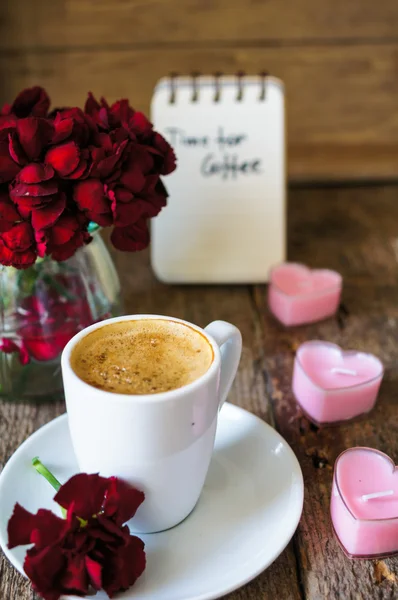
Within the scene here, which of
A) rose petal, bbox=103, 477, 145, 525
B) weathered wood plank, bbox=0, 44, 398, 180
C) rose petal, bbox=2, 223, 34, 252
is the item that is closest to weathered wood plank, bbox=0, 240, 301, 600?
rose petal, bbox=103, 477, 145, 525

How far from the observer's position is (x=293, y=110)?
139cm

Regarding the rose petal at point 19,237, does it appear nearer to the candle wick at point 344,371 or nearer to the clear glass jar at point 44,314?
the clear glass jar at point 44,314

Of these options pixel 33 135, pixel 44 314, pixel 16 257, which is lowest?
pixel 44 314

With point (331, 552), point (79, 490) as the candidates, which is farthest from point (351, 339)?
point (79, 490)

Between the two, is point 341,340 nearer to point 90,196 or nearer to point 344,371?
point 344,371

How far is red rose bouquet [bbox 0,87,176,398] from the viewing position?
2.22ft

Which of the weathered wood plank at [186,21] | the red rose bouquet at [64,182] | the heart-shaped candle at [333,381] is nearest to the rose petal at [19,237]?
the red rose bouquet at [64,182]

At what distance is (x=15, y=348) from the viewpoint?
0.80 metres

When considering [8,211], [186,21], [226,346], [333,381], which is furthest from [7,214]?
[186,21]

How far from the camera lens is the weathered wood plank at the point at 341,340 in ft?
1.96

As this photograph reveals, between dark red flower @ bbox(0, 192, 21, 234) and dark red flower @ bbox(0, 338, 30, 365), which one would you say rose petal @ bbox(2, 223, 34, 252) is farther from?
dark red flower @ bbox(0, 338, 30, 365)

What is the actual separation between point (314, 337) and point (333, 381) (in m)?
0.14

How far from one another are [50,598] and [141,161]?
42 centimetres

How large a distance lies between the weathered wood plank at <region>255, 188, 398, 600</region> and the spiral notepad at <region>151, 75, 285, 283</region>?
79mm
